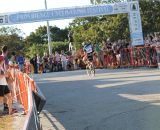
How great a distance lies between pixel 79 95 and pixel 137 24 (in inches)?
745

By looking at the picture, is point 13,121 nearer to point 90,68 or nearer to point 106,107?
point 106,107

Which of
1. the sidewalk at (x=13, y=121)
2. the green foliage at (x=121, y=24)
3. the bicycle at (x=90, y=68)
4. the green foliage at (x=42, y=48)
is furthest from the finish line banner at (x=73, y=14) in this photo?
the green foliage at (x=42, y=48)

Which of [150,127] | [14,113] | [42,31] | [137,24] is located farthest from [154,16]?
[42,31]

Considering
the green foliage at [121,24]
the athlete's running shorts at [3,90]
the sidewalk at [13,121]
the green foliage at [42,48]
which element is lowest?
the sidewalk at [13,121]

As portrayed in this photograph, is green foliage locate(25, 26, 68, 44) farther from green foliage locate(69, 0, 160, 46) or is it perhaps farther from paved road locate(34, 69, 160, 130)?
paved road locate(34, 69, 160, 130)

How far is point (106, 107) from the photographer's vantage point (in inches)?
517

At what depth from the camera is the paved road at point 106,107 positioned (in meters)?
10.6

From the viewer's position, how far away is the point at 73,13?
114 feet

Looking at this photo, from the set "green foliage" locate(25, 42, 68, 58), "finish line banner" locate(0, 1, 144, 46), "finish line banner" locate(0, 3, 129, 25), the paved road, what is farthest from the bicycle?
"green foliage" locate(25, 42, 68, 58)

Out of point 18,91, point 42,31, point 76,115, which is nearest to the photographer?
point 76,115

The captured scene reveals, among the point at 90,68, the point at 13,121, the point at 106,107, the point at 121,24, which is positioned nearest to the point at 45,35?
the point at 121,24

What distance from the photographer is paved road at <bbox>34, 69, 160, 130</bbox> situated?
34.9ft

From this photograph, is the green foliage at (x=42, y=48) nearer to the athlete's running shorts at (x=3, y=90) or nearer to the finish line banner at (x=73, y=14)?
the finish line banner at (x=73, y=14)

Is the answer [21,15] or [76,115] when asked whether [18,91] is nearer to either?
[76,115]
